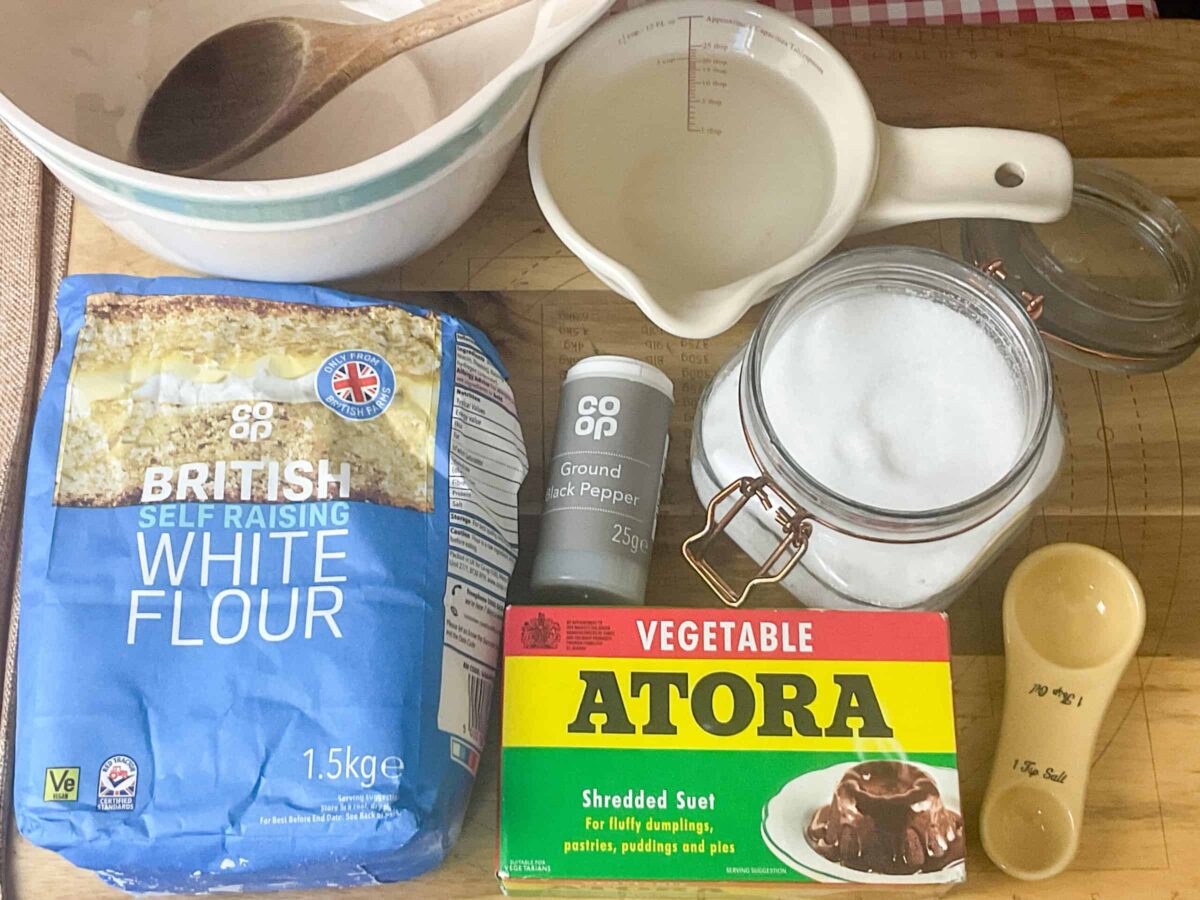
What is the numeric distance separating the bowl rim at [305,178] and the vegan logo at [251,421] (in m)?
0.11

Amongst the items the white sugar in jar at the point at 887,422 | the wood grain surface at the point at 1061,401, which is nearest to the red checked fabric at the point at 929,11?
the wood grain surface at the point at 1061,401

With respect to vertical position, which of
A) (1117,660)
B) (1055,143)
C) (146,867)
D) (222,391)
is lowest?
(146,867)

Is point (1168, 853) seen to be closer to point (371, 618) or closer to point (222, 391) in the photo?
point (371, 618)

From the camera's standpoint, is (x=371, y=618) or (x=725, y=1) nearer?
(x=371, y=618)

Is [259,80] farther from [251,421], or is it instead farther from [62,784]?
[62,784]

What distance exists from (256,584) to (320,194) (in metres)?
0.19

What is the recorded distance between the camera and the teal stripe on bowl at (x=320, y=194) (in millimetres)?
530

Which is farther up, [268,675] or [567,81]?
[567,81]

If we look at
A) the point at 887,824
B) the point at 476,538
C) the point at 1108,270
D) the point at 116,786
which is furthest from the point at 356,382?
the point at 1108,270

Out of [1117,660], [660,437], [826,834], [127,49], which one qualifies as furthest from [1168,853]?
[127,49]

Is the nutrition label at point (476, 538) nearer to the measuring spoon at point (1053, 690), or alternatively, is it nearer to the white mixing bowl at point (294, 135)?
the white mixing bowl at point (294, 135)

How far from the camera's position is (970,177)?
619 mm

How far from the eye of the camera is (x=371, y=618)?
553 millimetres

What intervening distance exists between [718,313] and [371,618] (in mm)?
227
